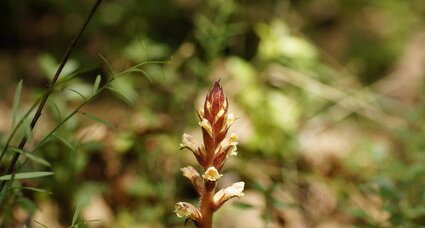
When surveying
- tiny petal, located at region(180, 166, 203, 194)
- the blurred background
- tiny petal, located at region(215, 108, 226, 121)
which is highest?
the blurred background

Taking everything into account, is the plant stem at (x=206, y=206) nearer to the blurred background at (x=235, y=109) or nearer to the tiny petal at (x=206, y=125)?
the tiny petal at (x=206, y=125)

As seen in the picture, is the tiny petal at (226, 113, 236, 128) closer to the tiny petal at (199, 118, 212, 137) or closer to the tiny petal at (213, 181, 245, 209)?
the tiny petal at (199, 118, 212, 137)

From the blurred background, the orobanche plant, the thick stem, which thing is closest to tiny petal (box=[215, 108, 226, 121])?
the orobanche plant

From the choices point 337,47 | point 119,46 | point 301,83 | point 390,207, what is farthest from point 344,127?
point 390,207

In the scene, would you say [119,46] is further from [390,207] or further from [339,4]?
[339,4]

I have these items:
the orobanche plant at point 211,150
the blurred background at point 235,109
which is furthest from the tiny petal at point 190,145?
the blurred background at point 235,109

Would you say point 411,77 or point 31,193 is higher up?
point 411,77

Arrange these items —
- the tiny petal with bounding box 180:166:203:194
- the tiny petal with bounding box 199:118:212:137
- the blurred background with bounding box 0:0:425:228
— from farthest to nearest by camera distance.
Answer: the blurred background with bounding box 0:0:425:228 < the tiny petal with bounding box 180:166:203:194 < the tiny petal with bounding box 199:118:212:137
